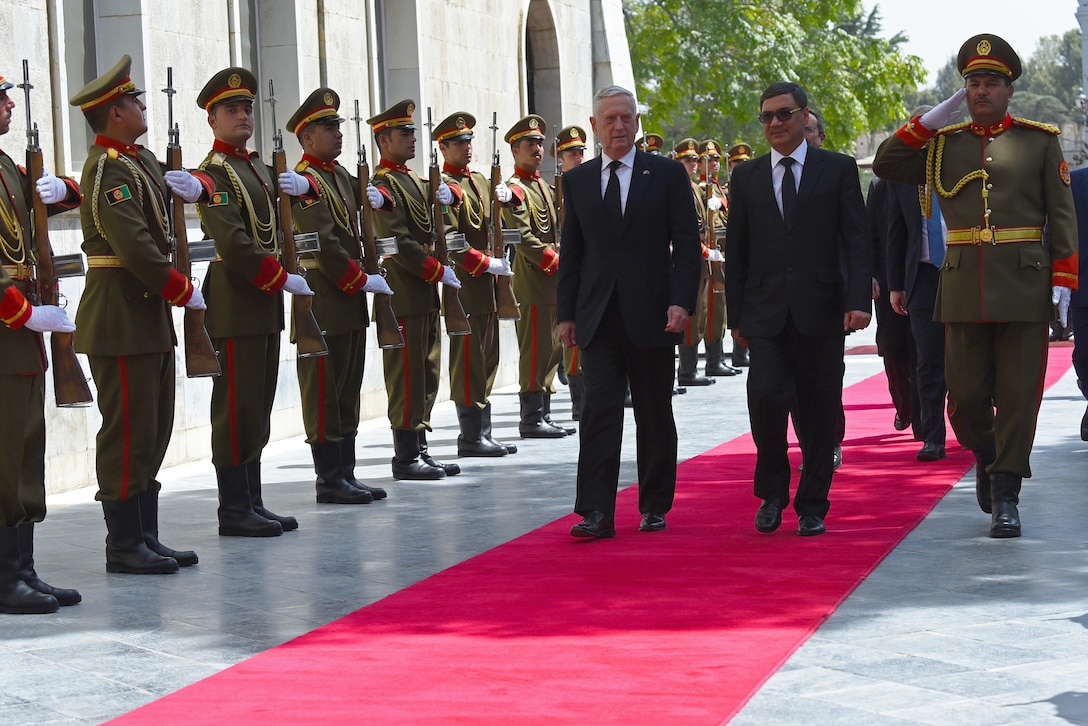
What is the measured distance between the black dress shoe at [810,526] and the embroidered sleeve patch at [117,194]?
312cm

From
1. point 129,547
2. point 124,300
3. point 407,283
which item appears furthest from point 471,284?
point 129,547

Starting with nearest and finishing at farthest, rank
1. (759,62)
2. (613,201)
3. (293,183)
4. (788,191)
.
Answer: (788,191), (613,201), (293,183), (759,62)

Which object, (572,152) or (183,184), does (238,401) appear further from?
(572,152)

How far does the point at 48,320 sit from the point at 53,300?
249 mm

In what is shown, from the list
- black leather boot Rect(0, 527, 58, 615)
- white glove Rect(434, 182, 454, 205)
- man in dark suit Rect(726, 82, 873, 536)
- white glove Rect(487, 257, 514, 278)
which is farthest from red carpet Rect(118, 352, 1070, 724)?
white glove Rect(487, 257, 514, 278)

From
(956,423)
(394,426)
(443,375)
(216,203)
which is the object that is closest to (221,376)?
(216,203)

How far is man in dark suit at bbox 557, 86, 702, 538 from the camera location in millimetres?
7301

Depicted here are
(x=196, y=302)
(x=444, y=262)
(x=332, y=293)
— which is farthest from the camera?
(x=444, y=262)

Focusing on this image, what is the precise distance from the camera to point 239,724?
4570mm

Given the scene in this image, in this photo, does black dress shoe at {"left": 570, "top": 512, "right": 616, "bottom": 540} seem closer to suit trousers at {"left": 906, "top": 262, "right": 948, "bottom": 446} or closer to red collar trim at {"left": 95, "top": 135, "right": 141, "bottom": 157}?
red collar trim at {"left": 95, "top": 135, "right": 141, "bottom": 157}

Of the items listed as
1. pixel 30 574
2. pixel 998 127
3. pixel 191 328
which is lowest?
pixel 30 574

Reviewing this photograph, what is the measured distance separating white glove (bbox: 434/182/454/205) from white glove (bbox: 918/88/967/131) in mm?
3440

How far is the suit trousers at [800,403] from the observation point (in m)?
7.27

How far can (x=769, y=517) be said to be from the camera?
24.0 ft
